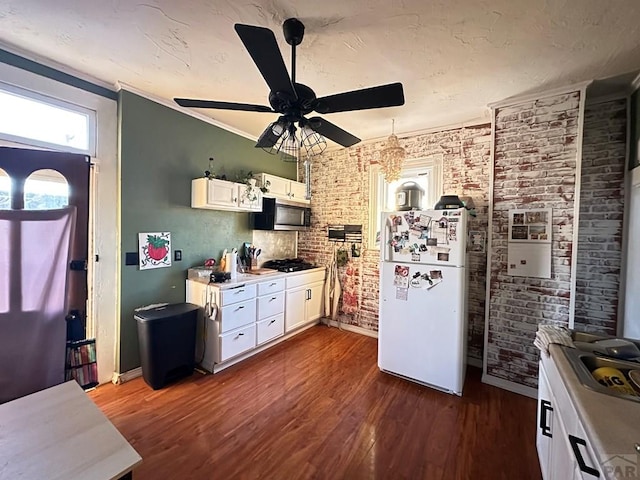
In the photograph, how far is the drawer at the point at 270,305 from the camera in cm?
324

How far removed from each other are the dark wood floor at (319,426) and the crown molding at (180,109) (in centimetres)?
277

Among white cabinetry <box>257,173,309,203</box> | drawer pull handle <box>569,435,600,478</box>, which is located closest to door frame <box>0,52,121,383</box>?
white cabinetry <box>257,173,309,203</box>

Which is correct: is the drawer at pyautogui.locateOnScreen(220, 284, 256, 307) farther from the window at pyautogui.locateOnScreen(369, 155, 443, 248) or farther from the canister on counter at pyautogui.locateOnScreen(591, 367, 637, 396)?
the canister on counter at pyautogui.locateOnScreen(591, 367, 637, 396)

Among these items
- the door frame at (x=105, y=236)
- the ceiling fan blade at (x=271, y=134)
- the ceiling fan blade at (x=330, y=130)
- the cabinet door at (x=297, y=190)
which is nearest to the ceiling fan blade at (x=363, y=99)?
the ceiling fan blade at (x=330, y=130)

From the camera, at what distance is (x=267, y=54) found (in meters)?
1.33

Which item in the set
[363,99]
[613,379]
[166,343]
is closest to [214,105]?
[363,99]

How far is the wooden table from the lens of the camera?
0.87 meters

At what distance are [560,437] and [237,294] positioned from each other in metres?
2.60

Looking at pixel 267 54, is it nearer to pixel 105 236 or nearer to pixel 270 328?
pixel 105 236

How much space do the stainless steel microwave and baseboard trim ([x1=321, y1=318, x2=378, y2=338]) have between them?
1.53m

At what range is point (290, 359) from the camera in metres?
3.17

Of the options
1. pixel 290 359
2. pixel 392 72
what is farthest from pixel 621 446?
pixel 290 359

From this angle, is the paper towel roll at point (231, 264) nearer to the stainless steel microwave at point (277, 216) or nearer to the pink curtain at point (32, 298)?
the stainless steel microwave at point (277, 216)

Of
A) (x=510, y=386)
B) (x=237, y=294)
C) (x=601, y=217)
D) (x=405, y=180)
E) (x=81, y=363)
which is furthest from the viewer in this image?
(x=405, y=180)
